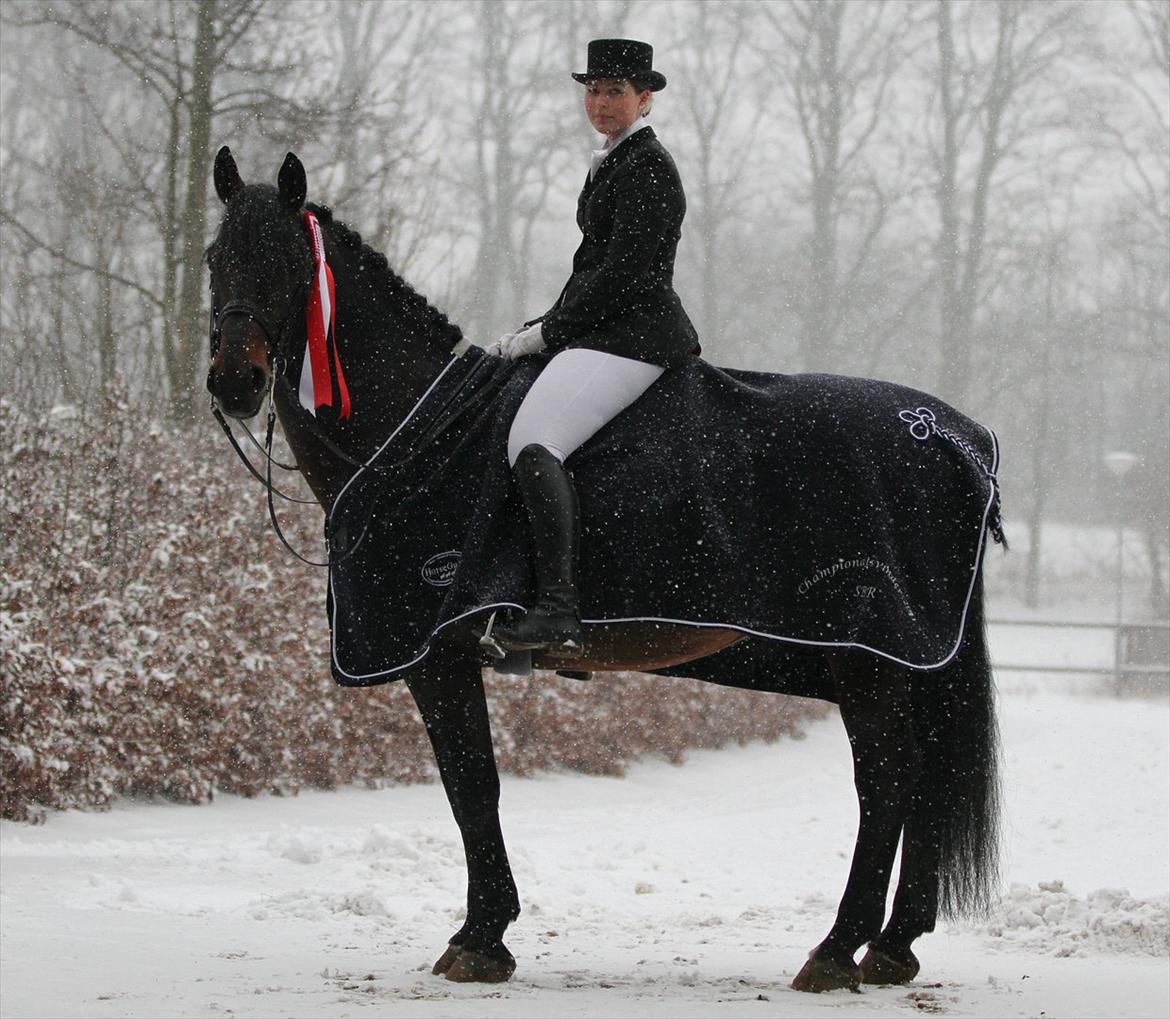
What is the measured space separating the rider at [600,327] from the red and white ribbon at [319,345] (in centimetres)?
57

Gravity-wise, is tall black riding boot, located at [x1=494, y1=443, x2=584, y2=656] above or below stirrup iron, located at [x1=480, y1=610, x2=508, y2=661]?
above

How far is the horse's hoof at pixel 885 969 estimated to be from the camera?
4988 mm

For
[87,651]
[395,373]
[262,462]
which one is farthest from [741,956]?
[262,462]

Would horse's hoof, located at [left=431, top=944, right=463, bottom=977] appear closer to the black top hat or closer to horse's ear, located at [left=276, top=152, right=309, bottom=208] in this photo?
horse's ear, located at [left=276, top=152, right=309, bottom=208]

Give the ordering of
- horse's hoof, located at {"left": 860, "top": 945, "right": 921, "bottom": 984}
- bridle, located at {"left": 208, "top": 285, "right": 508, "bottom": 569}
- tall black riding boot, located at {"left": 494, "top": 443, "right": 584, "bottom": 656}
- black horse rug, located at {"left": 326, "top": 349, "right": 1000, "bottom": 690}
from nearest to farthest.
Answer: tall black riding boot, located at {"left": 494, "top": 443, "right": 584, "bottom": 656} → bridle, located at {"left": 208, "top": 285, "right": 508, "bottom": 569} → black horse rug, located at {"left": 326, "top": 349, "right": 1000, "bottom": 690} → horse's hoof, located at {"left": 860, "top": 945, "right": 921, "bottom": 984}

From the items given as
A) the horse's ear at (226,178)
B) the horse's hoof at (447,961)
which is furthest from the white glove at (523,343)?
the horse's hoof at (447,961)

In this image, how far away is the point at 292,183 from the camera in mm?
4652

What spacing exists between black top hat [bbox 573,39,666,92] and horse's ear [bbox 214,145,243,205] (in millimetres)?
1105

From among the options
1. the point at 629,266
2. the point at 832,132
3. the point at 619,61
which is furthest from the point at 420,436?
the point at 832,132

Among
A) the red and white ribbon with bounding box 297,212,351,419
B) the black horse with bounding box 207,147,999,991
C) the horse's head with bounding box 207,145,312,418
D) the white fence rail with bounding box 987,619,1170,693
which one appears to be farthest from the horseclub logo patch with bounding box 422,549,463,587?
the white fence rail with bounding box 987,619,1170,693

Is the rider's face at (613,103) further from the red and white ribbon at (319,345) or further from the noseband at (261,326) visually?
the noseband at (261,326)

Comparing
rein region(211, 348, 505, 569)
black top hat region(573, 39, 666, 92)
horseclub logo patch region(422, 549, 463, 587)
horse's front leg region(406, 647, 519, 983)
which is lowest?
horse's front leg region(406, 647, 519, 983)

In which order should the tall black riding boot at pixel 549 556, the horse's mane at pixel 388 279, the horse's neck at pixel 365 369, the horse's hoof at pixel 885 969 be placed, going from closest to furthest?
the tall black riding boot at pixel 549 556 < the horse's neck at pixel 365 369 < the horse's mane at pixel 388 279 < the horse's hoof at pixel 885 969

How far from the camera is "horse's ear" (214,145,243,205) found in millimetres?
4723
